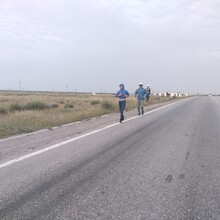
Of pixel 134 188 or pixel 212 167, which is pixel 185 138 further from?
pixel 134 188

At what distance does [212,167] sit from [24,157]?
13.1ft

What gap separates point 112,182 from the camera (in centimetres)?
429

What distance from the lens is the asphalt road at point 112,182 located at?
3297 mm

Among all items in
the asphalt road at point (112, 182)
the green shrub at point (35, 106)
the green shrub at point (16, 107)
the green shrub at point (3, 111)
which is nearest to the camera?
the asphalt road at point (112, 182)

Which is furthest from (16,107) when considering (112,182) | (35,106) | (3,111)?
(112,182)

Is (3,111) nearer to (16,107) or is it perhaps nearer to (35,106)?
(16,107)

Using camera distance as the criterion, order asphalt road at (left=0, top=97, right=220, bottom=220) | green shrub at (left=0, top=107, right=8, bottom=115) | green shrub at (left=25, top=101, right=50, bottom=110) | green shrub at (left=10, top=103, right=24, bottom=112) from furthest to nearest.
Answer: green shrub at (left=25, top=101, right=50, bottom=110) < green shrub at (left=10, top=103, right=24, bottom=112) < green shrub at (left=0, top=107, right=8, bottom=115) < asphalt road at (left=0, top=97, right=220, bottom=220)

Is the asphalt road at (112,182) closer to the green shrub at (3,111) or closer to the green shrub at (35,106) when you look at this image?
the green shrub at (3,111)

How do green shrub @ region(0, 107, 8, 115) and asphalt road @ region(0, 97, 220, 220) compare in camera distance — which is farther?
green shrub @ region(0, 107, 8, 115)

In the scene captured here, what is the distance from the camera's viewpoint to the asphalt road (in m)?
3.30

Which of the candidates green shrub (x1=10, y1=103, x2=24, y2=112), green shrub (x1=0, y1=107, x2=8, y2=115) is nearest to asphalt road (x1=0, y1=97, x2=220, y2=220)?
green shrub (x1=0, y1=107, x2=8, y2=115)

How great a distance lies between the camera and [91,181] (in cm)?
431

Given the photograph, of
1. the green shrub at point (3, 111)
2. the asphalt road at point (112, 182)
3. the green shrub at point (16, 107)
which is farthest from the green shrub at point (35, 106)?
the asphalt road at point (112, 182)

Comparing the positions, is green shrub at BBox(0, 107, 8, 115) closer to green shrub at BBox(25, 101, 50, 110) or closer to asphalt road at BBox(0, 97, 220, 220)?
green shrub at BBox(25, 101, 50, 110)
